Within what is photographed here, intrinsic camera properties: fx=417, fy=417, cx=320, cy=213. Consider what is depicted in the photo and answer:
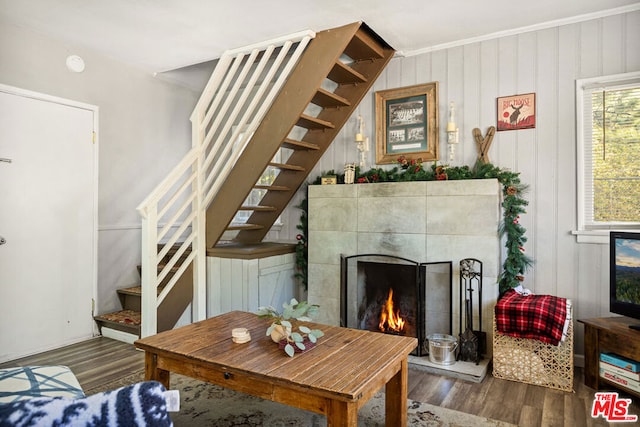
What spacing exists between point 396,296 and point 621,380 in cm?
156

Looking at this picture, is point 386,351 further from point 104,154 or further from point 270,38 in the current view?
point 104,154

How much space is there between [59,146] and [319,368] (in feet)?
10.2

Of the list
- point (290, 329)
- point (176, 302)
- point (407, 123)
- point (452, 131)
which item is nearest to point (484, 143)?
point (452, 131)

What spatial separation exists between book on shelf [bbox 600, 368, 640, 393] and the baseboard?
139 inches

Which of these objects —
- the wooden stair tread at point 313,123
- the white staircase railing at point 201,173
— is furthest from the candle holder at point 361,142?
the white staircase railing at point 201,173

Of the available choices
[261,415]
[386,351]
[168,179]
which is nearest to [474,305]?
[386,351]

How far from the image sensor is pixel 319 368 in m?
1.79

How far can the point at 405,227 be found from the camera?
3.47 m

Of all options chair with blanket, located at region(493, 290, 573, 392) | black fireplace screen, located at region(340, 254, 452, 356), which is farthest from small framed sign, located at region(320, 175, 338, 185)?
chair with blanket, located at region(493, 290, 573, 392)

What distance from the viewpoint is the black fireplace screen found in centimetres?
334

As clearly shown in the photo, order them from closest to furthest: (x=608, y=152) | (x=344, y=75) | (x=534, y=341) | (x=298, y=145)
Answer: (x=534, y=341) < (x=608, y=152) < (x=344, y=75) < (x=298, y=145)

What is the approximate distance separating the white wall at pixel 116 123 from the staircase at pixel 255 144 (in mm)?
459

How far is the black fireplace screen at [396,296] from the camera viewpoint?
3.34m

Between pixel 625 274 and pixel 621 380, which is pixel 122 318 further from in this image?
pixel 625 274
